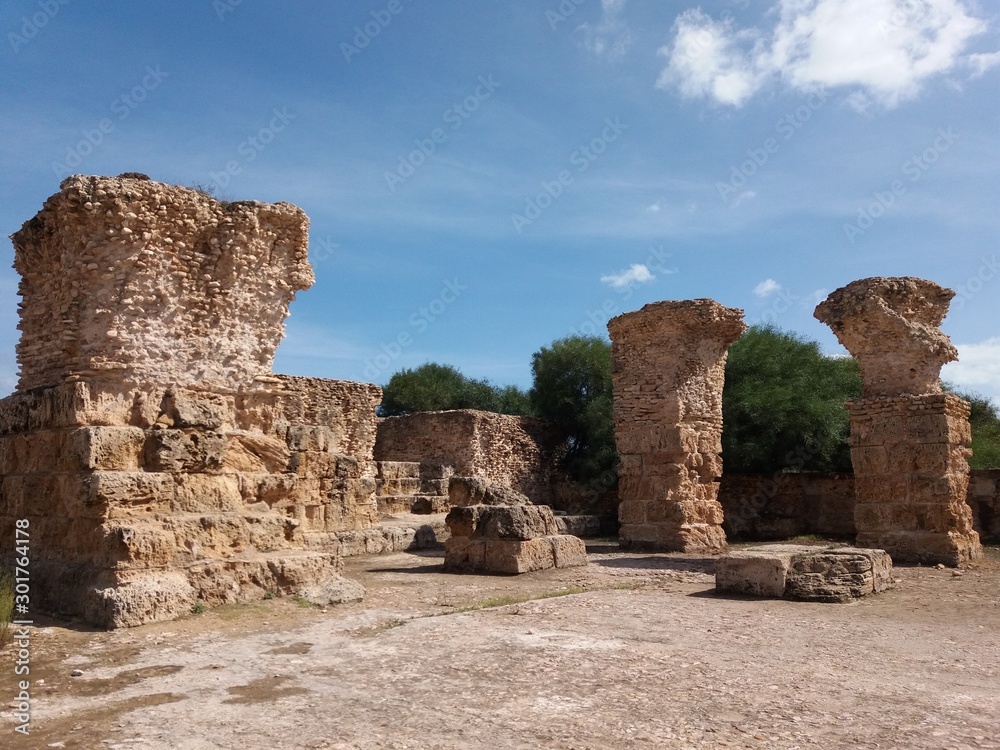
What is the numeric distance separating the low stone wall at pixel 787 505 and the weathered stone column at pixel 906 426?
19.1 ft

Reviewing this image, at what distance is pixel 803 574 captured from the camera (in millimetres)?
6965

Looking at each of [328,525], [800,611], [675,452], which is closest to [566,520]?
[675,452]

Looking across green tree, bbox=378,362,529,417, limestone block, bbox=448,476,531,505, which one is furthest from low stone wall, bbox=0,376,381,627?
green tree, bbox=378,362,529,417

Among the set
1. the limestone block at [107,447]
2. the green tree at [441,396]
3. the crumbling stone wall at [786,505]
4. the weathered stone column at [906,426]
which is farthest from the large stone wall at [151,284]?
the green tree at [441,396]

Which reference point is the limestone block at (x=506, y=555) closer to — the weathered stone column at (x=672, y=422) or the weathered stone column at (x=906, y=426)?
the weathered stone column at (x=672, y=422)

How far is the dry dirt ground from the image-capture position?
10.0 ft

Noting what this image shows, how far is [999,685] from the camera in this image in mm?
3965

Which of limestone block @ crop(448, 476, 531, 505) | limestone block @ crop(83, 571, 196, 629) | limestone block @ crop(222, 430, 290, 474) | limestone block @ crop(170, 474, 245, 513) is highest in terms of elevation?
limestone block @ crop(222, 430, 290, 474)

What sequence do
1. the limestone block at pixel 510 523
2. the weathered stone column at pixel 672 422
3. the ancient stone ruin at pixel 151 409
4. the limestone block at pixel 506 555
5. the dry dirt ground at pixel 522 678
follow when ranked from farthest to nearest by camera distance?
the weathered stone column at pixel 672 422, the limestone block at pixel 510 523, the limestone block at pixel 506 555, the ancient stone ruin at pixel 151 409, the dry dirt ground at pixel 522 678

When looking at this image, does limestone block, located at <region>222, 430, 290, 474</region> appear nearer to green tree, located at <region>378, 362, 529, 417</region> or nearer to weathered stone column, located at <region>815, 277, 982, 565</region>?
weathered stone column, located at <region>815, 277, 982, 565</region>

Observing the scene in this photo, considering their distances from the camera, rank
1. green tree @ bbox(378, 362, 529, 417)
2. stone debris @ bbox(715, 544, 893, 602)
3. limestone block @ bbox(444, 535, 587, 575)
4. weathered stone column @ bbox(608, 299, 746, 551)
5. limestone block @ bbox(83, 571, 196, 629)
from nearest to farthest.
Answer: limestone block @ bbox(83, 571, 196, 629)
stone debris @ bbox(715, 544, 893, 602)
limestone block @ bbox(444, 535, 587, 575)
weathered stone column @ bbox(608, 299, 746, 551)
green tree @ bbox(378, 362, 529, 417)

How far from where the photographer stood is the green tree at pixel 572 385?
23.5 m

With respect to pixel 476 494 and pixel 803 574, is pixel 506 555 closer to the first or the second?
pixel 476 494

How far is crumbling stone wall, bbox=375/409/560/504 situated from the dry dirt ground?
13.7 metres
